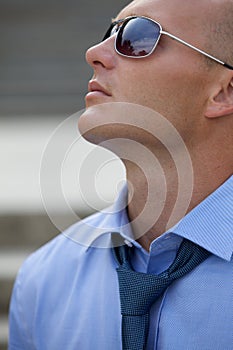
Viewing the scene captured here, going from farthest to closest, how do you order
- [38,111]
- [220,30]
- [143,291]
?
[38,111], [220,30], [143,291]

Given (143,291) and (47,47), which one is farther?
(47,47)

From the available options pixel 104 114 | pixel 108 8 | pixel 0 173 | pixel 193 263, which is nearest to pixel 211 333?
pixel 193 263

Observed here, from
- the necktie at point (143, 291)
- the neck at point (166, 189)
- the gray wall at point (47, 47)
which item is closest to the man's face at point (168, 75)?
the neck at point (166, 189)

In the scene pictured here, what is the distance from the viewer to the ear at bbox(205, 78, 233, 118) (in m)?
2.36

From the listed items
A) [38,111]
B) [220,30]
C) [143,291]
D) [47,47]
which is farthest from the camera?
[47,47]

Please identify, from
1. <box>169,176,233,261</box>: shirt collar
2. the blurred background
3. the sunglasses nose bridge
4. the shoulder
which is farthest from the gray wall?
<box>169,176,233,261</box>: shirt collar

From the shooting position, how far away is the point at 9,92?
241 inches

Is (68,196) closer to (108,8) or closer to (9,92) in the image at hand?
(9,92)

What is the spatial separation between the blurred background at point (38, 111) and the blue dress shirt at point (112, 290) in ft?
0.73

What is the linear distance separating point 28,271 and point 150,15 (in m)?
0.95

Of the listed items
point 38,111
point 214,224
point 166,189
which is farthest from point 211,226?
point 38,111

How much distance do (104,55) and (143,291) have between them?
2.41ft

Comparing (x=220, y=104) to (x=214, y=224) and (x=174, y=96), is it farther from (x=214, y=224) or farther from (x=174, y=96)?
(x=214, y=224)

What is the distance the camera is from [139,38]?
7.76 feet
